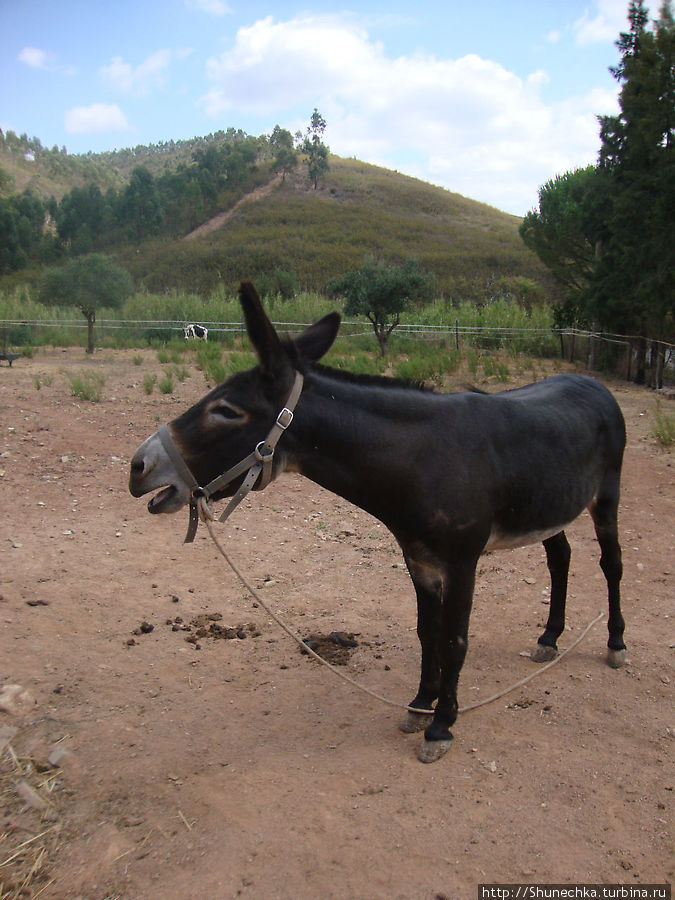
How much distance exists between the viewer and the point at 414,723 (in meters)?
3.34

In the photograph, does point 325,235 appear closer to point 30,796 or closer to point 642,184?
point 642,184

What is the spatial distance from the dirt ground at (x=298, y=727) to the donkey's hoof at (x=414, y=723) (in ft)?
0.23

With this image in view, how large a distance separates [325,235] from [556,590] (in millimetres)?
56952

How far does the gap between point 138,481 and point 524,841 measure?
6.93 feet

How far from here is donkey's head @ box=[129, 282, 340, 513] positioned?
2.64m

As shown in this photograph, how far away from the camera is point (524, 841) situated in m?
2.51

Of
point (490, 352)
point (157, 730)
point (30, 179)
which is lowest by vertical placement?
point (157, 730)

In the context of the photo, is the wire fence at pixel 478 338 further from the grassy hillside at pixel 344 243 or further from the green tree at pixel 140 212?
the green tree at pixel 140 212

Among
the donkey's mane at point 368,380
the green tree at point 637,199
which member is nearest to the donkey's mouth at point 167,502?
the donkey's mane at point 368,380

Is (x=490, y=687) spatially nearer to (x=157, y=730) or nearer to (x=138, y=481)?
(x=157, y=730)

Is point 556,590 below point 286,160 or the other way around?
below

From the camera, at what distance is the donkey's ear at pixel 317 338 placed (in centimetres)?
288

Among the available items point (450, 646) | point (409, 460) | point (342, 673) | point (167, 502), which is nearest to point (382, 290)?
point (342, 673)

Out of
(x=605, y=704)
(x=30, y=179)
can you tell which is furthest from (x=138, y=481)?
(x=30, y=179)
